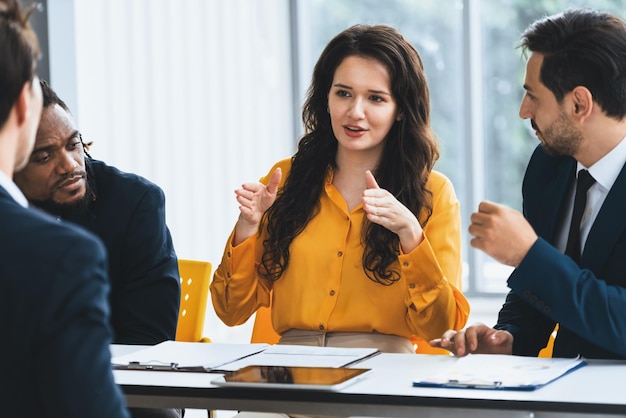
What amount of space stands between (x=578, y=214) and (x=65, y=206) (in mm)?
1363

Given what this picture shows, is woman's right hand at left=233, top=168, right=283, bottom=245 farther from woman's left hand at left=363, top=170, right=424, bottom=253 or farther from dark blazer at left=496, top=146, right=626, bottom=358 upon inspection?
dark blazer at left=496, top=146, right=626, bottom=358

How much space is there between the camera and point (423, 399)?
179cm

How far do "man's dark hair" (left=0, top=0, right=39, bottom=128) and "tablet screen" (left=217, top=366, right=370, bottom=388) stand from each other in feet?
2.68

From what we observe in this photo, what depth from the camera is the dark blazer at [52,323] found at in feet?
3.93

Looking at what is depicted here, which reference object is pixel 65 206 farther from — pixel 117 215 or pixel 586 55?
pixel 586 55

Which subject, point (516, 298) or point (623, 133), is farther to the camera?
point (516, 298)

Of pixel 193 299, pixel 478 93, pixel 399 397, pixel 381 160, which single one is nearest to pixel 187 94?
pixel 478 93

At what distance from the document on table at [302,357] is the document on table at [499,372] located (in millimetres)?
222

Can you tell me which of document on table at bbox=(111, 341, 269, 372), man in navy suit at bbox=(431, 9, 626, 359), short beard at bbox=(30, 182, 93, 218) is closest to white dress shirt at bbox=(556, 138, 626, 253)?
man in navy suit at bbox=(431, 9, 626, 359)

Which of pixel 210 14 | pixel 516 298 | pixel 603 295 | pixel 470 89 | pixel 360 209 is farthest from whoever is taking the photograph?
pixel 470 89

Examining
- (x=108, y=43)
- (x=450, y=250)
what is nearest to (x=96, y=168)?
(x=450, y=250)

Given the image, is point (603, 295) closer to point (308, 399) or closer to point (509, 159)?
point (308, 399)

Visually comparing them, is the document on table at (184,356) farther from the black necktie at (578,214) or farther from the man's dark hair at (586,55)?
the man's dark hair at (586,55)

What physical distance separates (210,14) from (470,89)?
1.62m
